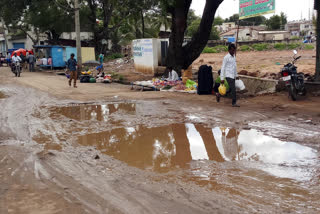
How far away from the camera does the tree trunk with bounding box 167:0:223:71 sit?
13.0m

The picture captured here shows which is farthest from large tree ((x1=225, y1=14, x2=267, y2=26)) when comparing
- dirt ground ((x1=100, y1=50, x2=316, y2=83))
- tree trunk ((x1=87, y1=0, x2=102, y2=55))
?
dirt ground ((x1=100, y1=50, x2=316, y2=83))

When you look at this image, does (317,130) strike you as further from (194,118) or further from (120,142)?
(120,142)

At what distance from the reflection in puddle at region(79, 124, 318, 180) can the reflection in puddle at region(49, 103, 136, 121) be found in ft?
5.07

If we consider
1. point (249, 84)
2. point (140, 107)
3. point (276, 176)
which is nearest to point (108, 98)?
point (140, 107)

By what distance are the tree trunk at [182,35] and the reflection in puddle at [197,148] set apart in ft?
24.0

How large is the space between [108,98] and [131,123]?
385 centimetres

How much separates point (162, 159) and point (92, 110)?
4335 millimetres

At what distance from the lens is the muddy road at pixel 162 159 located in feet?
11.4

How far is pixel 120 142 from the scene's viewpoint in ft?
19.4

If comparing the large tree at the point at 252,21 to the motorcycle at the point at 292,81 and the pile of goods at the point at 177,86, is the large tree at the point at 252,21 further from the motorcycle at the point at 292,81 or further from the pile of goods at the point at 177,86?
the motorcycle at the point at 292,81

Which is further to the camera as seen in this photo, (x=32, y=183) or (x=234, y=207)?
(x=32, y=183)

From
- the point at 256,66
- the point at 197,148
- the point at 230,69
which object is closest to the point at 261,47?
the point at 256,66

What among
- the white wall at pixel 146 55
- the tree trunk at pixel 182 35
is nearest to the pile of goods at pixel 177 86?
the tree trunk at pixel 182 35

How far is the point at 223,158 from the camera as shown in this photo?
4984 mm
